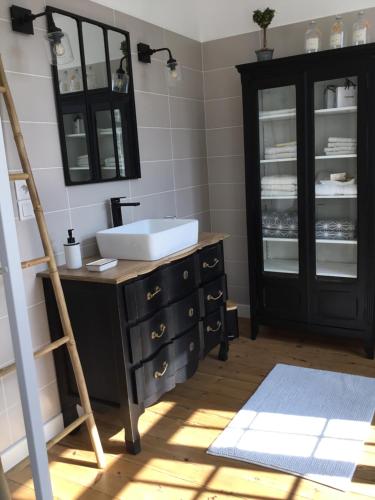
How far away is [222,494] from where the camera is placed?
6.07ft

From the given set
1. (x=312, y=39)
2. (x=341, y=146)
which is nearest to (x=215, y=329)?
(x=341, y=146)

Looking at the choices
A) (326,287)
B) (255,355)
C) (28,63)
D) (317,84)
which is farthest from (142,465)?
(317,84)

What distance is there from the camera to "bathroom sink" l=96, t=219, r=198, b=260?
86.3 inches

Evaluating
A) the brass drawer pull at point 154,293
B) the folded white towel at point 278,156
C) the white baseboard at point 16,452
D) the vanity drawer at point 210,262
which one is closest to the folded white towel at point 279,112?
the folded white towel at point 278,156

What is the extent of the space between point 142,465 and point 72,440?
0.41 meters

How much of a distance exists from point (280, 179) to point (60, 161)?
1439 mm

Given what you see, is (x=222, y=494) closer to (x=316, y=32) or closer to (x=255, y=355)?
(x=255, y=355)

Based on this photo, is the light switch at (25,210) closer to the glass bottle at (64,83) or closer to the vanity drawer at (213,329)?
the glass bottle at (64,83)

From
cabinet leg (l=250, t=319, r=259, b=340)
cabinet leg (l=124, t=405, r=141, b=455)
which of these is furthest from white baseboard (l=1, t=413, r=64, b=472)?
cabinet leg (l=250, t=319, r=259, b=340)

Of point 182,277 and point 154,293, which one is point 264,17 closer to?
point 182,277

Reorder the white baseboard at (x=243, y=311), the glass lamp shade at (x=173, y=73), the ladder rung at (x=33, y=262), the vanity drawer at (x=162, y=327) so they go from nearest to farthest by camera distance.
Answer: the ladder rung at (x=33, y=262), the vanity drawer at (x=162, y=327), the glass lamp shade at (x=173, y=73), the white baseboard at (x=243, y=311)

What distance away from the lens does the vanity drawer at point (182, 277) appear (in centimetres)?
230

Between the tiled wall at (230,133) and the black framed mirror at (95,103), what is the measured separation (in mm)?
927

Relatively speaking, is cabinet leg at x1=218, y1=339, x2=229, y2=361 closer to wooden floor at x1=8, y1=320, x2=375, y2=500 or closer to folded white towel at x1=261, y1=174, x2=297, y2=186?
wooden floor at x1=8, y1=320, x2=375, y2=500
